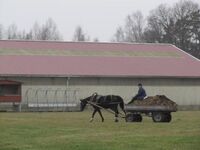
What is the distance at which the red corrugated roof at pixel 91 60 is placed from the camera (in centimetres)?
5234

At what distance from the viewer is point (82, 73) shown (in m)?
52.3

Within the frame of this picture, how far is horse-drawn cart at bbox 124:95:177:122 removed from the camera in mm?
28422

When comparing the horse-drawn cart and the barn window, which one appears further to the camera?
the barn window

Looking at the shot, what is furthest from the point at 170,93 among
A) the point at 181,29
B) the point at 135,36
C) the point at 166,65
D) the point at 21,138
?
the point at 135,36

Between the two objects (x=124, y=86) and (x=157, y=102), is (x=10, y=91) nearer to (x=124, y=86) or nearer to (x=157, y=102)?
(x=124, y=86)

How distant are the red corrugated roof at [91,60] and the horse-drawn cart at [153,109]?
22.8 metres

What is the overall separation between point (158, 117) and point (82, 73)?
24.2m

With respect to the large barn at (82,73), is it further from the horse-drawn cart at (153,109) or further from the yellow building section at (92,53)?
the horse-drawn cart at (153,109)

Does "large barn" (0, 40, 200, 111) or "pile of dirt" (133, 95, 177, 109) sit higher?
"large barn" (0, 40, 200, 111)

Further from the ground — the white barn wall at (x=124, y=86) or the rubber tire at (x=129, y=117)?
the white barn wall at (x=124, y=86)

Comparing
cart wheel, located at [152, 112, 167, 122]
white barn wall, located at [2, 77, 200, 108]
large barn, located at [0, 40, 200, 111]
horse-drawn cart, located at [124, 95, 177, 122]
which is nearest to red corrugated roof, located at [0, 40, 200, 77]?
large barn, located at [0, 40, 200, 111]

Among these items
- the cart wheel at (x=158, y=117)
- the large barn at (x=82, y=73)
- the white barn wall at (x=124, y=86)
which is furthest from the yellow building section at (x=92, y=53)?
the cart wheel at (x=158, y=117)

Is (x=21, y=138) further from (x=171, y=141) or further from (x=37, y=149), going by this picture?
(x=171, y=141)

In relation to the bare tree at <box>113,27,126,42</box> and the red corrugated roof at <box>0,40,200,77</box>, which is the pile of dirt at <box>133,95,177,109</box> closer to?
the red corrugated roof at <box>0,40,200,77</box>
